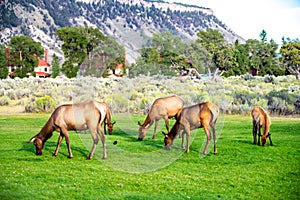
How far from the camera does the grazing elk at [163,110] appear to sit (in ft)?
24.1

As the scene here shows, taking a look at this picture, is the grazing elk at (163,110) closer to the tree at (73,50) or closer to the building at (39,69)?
the tree at (73,50)

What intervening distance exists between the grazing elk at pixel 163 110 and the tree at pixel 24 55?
1617 cm

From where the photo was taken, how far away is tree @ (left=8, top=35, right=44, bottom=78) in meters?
23.3

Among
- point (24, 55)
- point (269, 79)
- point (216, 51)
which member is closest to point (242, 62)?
point (269, 79)

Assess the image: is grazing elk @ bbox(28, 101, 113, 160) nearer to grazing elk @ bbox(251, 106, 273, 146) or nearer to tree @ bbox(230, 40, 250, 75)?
grazing elk @ bbox(251, 106, 273, 146)

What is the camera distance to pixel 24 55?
24047 millimetres

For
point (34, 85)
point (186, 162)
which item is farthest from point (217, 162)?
point (34, 85)

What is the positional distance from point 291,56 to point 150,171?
11300mm

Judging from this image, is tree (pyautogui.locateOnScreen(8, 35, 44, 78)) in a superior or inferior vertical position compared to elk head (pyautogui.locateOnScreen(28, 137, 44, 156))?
superior

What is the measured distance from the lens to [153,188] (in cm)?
537

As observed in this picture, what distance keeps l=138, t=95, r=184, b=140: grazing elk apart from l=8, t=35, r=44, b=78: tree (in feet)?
53.1

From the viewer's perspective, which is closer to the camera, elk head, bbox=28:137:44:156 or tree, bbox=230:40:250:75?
elk head, bbox=28:137:44:156

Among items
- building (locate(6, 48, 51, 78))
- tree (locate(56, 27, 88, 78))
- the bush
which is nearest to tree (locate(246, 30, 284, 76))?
tree (locate(56, 27, 88, 78))

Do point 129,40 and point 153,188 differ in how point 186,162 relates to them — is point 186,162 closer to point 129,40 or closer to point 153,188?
point 153,188
